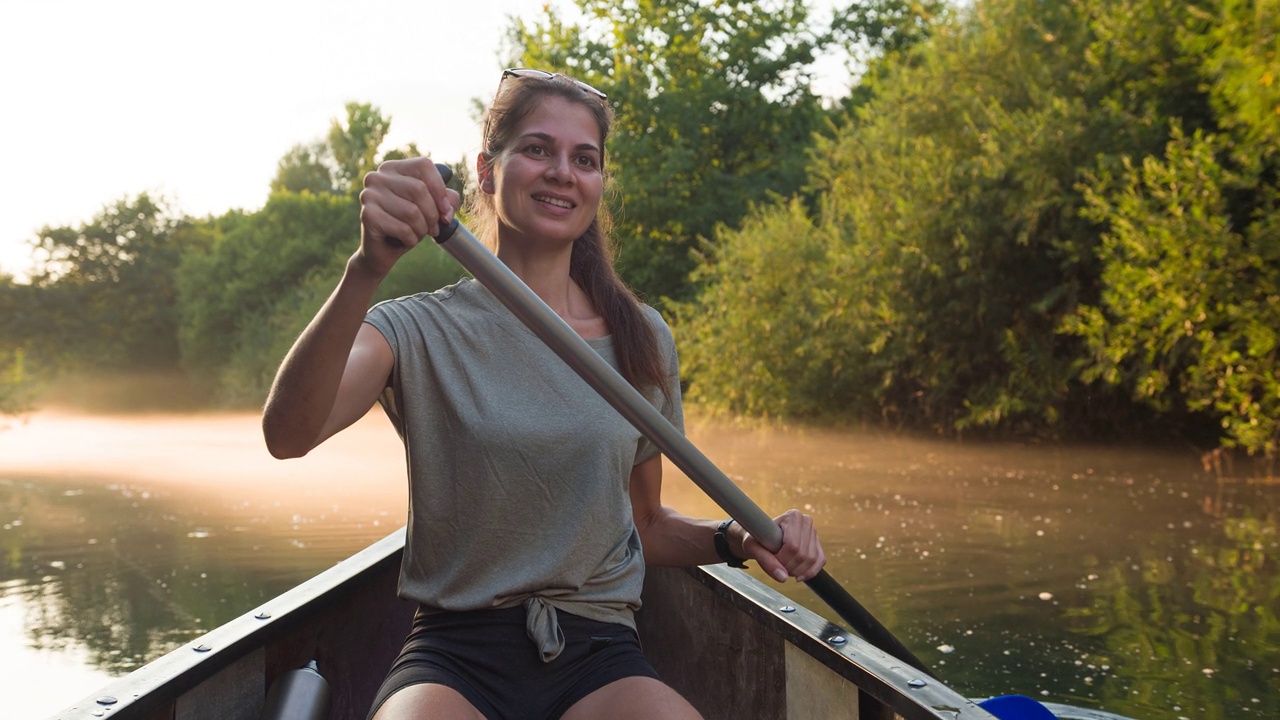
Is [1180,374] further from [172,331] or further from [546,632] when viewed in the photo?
[172,331]

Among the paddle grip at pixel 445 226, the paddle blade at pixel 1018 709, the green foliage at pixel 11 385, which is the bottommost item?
the green foliage at pixel 11 385

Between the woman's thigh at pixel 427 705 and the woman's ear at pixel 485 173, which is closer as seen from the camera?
the woman's thigh at pixel 427 705

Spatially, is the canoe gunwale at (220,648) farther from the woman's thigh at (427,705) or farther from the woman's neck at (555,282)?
the woman's neck at (555,282)

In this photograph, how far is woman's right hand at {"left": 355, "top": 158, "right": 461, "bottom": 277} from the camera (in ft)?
3.99

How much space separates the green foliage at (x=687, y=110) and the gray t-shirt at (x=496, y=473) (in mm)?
14775

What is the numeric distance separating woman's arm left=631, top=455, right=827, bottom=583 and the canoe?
0.47ft

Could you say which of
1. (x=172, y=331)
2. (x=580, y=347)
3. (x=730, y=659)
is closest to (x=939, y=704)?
(x=580, y=347)

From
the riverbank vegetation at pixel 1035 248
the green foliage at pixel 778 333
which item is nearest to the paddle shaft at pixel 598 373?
the riverbank vegetation at pixel 1035 248

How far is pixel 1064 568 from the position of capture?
5.66 m

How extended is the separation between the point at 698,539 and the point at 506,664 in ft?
1.51

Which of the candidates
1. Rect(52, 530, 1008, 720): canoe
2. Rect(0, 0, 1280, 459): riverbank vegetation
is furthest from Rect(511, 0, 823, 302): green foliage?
Rect(52, 530, 1008, 720): canoe

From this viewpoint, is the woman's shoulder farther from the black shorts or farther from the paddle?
the black shorts

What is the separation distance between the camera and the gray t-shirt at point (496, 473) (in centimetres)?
147

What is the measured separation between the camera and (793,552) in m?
1.62
